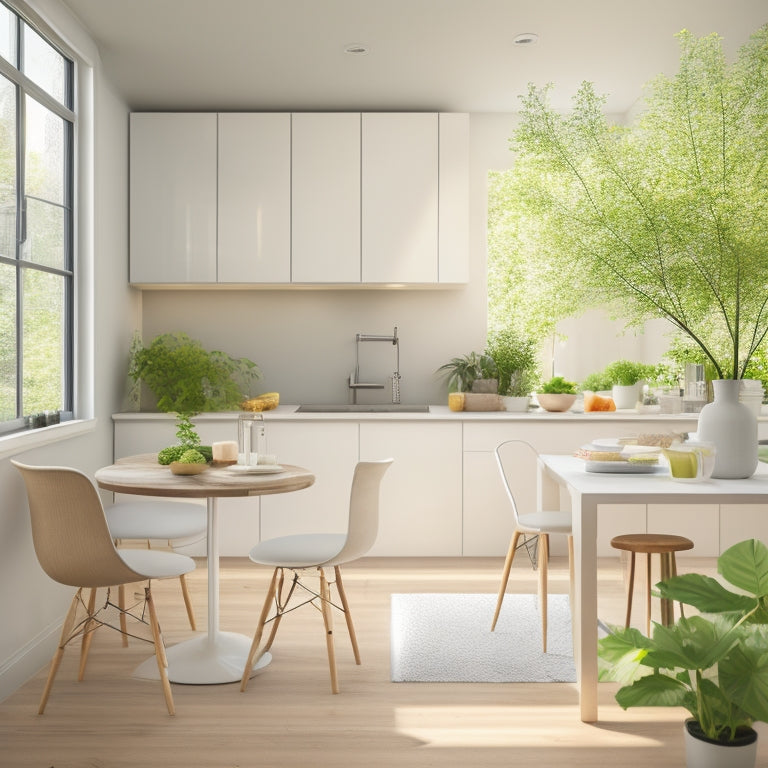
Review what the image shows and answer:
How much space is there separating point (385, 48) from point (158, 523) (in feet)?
8.66

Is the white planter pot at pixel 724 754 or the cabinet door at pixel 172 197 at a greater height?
the cabinet door at pixel 172 197

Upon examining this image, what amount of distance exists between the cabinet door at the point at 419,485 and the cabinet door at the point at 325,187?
113cm

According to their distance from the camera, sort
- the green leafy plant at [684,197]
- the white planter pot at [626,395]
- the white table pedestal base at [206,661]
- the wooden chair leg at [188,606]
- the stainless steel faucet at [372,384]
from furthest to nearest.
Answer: the stainless steel faucet at [372,384]
the white planter pot at [626,395]
the wooden chair leg at [188,606]
the white table pedestal base at [206,661]
the green leafy plant at [684,197]

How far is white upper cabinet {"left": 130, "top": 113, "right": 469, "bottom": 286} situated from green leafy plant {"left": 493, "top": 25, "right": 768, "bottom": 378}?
6.85 feet

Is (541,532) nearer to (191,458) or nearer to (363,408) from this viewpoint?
(191,458)

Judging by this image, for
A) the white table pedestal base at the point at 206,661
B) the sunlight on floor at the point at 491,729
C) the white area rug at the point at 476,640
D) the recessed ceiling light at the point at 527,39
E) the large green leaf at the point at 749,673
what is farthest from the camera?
the recessed ceiling light at the point at 527,39

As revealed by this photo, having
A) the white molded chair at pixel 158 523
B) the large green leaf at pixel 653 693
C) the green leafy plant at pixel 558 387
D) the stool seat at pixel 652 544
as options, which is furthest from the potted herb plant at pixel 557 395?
the large green leaf at pixel 653 693

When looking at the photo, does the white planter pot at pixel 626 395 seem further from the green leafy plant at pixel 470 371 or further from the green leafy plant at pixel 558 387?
the green leafy plant at pixel 470 371

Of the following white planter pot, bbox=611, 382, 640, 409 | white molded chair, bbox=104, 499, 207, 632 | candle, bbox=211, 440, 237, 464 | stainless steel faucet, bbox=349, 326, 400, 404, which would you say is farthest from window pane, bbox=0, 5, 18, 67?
white planter pot, bbox=611, 382, 640, 409

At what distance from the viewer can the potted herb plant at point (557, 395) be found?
5191 millimetres

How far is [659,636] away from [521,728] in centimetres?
80

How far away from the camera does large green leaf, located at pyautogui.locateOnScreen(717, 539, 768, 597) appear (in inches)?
92.2

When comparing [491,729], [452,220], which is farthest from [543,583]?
[452,220]

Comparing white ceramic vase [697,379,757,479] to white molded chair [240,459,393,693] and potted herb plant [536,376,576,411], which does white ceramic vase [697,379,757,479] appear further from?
potted herb plant [536,376,576,411]
